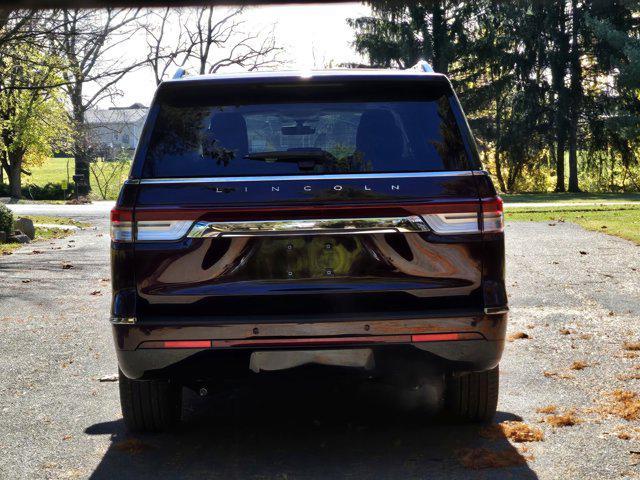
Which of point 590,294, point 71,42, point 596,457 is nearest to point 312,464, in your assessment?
point 596,457

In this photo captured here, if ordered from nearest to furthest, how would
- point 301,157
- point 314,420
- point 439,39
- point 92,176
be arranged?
point 301,157 < point 314,420 < point 439,39 < point 92,176

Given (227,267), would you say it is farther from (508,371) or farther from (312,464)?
(508,371)

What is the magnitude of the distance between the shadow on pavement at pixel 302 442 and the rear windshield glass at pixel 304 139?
103cm

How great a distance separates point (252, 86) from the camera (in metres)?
4.58

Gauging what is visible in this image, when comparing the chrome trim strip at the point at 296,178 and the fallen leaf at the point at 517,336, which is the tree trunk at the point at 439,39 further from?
the chrome trim strip at the point at 296,178

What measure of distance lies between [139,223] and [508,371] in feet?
10.6

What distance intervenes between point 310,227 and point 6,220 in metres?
16.1

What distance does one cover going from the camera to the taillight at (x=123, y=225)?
Result: 4328 mm

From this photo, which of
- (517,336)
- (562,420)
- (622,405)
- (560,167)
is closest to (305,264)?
(562,420)

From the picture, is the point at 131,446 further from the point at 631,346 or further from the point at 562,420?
the point at 631,346

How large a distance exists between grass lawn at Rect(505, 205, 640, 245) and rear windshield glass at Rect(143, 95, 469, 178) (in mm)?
12928

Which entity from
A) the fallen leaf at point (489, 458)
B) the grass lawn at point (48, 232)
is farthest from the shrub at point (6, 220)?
the fallen leaf at point (489, 458)

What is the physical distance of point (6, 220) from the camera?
19141mm

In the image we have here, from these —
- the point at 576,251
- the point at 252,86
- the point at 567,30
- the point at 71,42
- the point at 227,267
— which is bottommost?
the point at 576,251
